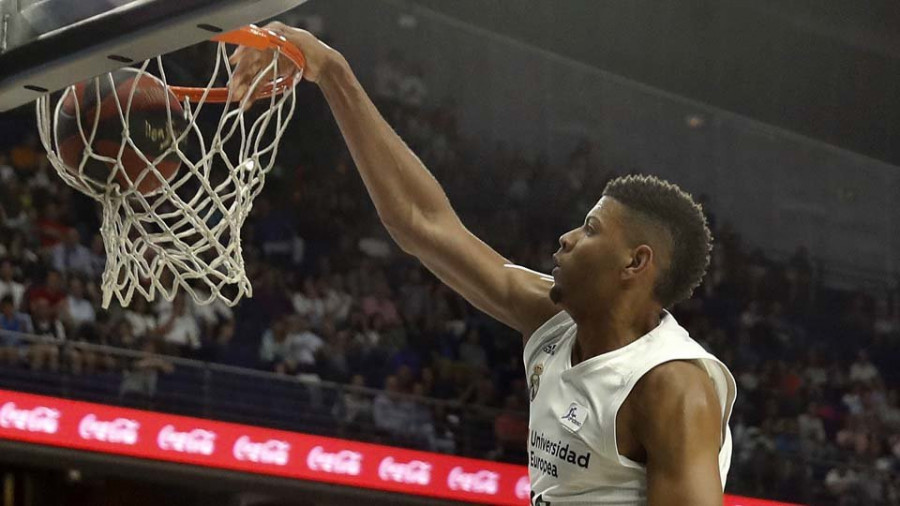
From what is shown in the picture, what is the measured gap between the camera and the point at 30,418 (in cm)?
500

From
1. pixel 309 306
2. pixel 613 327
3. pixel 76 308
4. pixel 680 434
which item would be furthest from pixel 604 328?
pixel 309 306

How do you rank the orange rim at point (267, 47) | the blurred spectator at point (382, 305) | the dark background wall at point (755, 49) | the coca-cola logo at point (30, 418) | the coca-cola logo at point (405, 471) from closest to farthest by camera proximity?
the orange rim at point (267, 47) → the coca-cola logo at point (30, 418) → the coca-cola logo at point (405, 471) → the blurred spectator at point (382, 305) → the dark background wall at point (755, 49)

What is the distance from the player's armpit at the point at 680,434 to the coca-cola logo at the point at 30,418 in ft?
12.2

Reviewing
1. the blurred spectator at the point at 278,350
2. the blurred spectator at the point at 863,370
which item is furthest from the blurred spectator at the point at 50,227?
the blurred spectator at the point at 863,370

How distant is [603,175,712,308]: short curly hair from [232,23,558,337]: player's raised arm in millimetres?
274

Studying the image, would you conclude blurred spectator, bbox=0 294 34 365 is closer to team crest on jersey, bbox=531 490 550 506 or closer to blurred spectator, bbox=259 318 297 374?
blurred spectator, bbox=259 318 297 374

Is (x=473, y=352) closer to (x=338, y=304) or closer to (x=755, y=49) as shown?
(x=338, y=304)

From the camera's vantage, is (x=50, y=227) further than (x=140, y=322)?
Yes

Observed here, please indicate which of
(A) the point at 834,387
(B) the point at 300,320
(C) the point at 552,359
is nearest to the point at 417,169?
(C) the point at 552,359

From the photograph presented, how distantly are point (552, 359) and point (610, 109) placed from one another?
8216 millimetres

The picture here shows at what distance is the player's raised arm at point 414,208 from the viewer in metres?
2.17

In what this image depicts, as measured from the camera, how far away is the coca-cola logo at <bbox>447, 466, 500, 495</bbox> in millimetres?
6293

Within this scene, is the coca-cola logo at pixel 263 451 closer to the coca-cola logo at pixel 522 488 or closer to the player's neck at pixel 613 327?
the coca-cola logo at pixel 522 488

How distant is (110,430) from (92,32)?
3.66 meters
